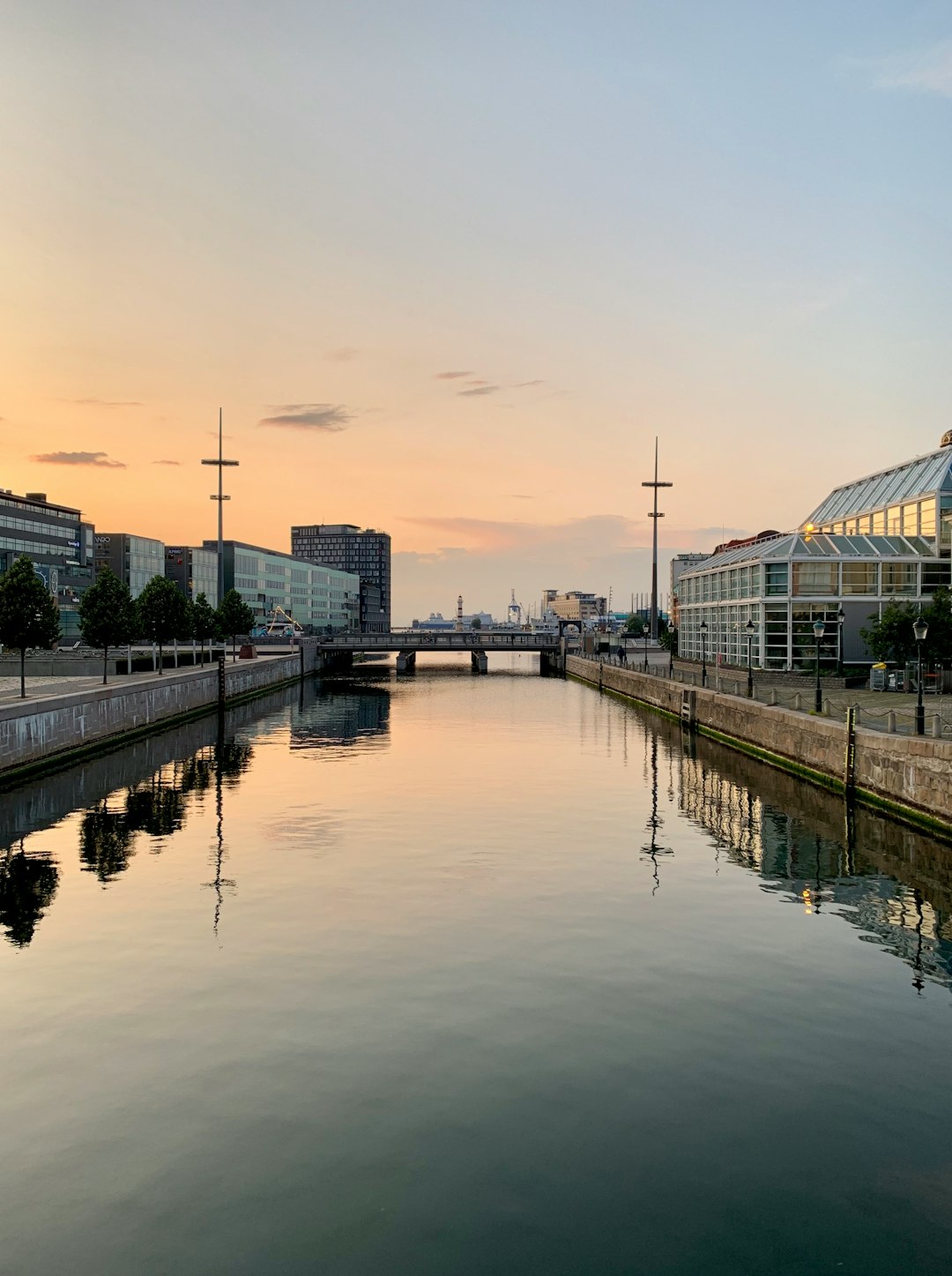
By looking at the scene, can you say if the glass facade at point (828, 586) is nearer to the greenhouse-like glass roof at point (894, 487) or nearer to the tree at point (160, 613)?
the greenhouse-like glass roof at point (894, 487)

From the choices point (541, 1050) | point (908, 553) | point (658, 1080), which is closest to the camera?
point (658, 1080)

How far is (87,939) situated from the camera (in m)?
21.0

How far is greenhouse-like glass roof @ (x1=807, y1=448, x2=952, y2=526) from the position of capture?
246ft

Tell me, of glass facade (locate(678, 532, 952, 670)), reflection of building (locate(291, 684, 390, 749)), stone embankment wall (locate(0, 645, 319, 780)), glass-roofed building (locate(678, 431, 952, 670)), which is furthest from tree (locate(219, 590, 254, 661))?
glass facade (locate(678, 532, 952, 670))

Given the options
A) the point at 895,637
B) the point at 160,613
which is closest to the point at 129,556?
the point at 160,613

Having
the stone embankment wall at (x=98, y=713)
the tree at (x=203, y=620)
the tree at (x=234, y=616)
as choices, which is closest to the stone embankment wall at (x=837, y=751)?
the stone embankment wall at (x=98, y=713)

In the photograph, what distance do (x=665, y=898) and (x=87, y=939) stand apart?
13248 mm

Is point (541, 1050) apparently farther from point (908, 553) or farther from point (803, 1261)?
point (908, 553)

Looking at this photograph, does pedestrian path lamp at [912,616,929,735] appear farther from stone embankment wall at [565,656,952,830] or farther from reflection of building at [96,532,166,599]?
reflection of building at [96,532,166,599]

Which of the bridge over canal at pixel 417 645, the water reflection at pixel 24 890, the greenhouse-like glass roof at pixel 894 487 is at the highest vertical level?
the greenhouse-like glass roof at pixel 894 487

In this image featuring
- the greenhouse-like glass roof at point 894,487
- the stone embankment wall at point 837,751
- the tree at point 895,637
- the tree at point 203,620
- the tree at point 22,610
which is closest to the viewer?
the stone embankment wall at point 837,751

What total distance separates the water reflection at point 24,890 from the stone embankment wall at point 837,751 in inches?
977

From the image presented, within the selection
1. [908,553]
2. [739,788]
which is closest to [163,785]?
[739,788]

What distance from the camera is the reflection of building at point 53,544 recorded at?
13738 cm
